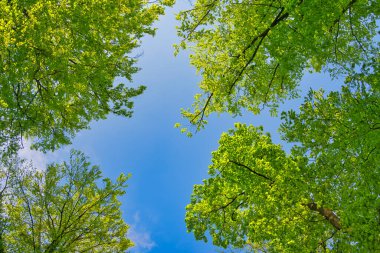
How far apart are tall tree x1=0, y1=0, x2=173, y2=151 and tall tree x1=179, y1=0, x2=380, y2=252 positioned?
9.48 ft

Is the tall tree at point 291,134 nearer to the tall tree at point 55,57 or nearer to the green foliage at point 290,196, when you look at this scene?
the green foliage at point 290,196

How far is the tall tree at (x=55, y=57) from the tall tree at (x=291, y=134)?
9.48ft

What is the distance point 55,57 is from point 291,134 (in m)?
5.89

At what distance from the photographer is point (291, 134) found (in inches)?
330

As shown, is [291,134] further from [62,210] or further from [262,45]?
[62,210]

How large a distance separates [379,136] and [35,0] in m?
7.32

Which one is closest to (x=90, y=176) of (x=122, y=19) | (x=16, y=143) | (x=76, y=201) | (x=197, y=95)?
(x=76, y=201)

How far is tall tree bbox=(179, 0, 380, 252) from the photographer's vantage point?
6.40 meters

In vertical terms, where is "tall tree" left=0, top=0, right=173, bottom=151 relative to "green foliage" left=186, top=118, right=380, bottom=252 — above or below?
above

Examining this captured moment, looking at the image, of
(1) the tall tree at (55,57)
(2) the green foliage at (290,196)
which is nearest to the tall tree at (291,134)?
(2) the green foliage at (290,196)

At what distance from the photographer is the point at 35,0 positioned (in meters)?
7.55

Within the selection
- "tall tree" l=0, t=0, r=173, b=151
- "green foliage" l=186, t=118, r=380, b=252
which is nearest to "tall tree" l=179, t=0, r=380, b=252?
"green foliage" l=186, t=118, r=380, b=252

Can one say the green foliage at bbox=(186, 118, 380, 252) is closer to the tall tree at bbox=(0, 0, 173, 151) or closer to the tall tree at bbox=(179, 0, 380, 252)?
the tall tree at bbox=(179, 0, 380, 252)

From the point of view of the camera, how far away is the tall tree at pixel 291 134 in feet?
21.0
